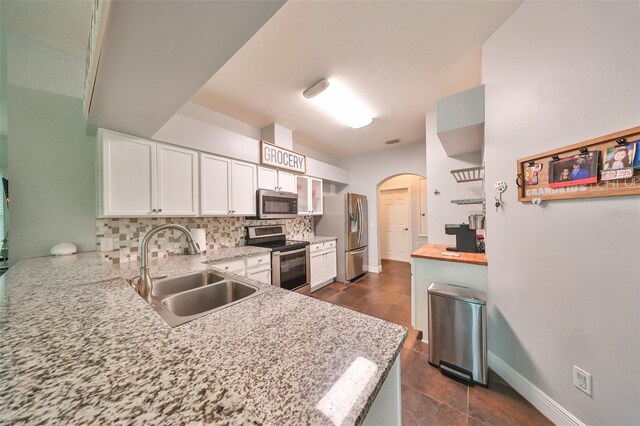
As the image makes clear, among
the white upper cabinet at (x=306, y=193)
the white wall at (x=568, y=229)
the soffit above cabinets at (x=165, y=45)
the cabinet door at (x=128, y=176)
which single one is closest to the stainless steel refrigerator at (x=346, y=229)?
the white upper cabinet at (x=306, y=193)

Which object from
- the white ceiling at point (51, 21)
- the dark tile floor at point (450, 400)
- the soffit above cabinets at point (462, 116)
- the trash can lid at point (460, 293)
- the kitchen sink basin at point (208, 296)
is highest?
the white ceiling at point (51, 21)

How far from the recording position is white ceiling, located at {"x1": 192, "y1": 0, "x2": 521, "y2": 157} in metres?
1.59

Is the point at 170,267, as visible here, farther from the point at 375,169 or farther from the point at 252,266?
the point at 375,169

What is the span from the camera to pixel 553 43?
1302 millimetres

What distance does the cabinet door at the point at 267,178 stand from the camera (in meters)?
3.05

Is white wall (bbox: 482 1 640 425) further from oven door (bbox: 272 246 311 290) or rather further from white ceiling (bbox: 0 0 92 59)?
white ceiling (bbox: 0 0 92 59)

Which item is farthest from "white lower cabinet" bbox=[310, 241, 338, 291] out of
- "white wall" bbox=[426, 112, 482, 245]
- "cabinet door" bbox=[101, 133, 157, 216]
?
"cabinet door" bbox=[101, 133, 157, 216]

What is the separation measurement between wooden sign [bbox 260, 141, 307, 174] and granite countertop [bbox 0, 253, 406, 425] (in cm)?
239

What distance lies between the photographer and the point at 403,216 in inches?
236

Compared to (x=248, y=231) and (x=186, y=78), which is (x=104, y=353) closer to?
(x=186, y=78)

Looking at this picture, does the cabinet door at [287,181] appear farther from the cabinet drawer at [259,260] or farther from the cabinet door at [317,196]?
the cabinet drawer at [259,260]

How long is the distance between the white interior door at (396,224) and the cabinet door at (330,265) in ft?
8.88

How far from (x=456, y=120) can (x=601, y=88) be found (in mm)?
1085

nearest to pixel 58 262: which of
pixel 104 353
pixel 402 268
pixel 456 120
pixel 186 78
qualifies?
pixel 186 78
